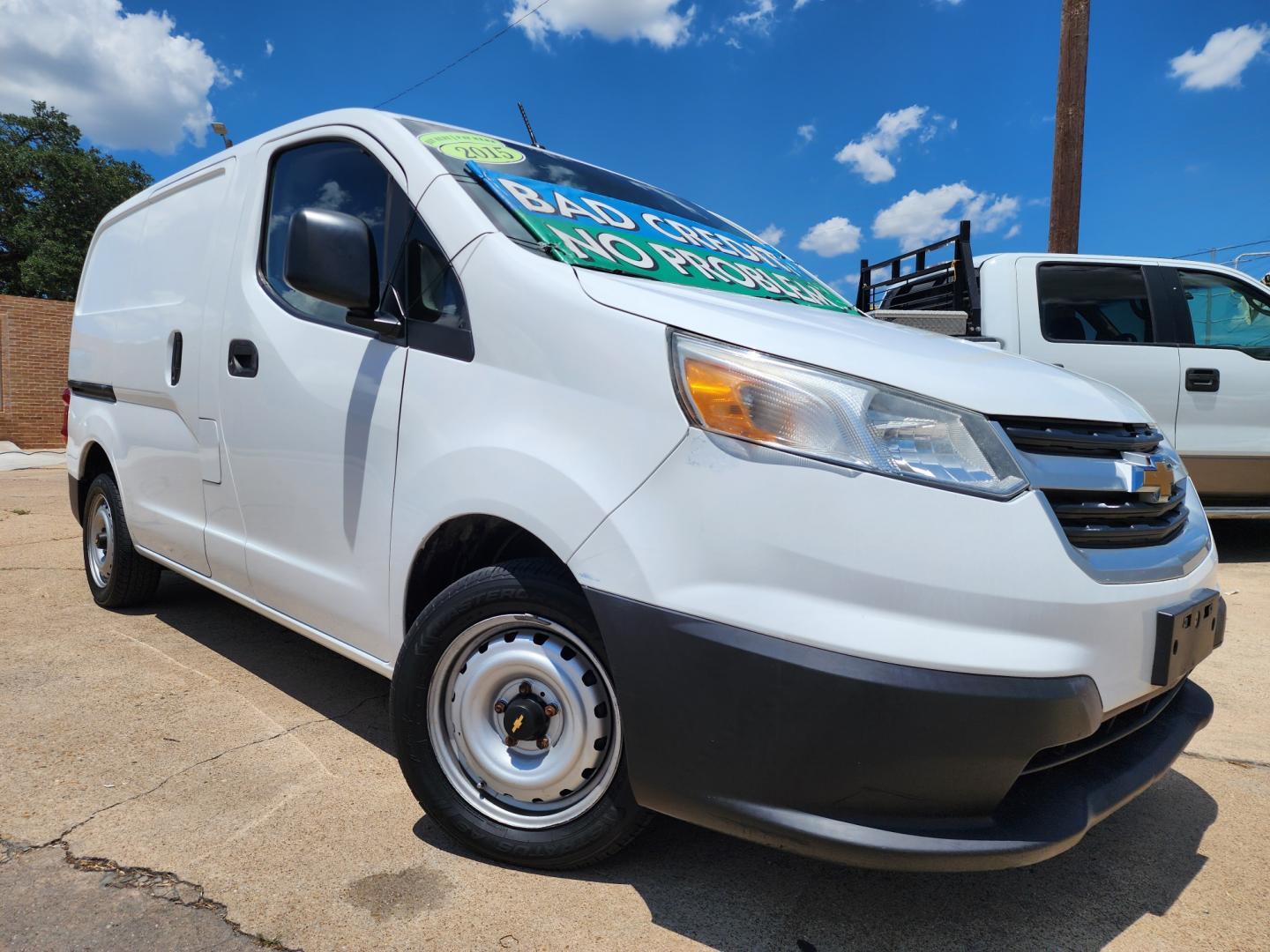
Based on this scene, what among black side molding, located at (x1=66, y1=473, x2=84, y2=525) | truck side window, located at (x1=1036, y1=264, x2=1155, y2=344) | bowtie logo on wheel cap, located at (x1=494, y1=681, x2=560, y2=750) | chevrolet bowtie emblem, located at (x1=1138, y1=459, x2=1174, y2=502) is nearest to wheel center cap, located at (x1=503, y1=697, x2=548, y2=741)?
bowtie logo on wheel cap, located at (x1=494, y1=681, x2=560, y2=750)

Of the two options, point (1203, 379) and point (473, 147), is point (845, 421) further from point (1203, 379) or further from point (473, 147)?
point (1203, 379)

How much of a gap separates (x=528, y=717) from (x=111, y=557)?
9.72 feet

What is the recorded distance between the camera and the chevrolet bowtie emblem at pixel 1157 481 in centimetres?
181

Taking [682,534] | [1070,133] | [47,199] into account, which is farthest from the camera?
[47,199]

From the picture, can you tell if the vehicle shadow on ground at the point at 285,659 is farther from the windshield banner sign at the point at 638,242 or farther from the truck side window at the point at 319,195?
the windshield banner sign at the point at 638,242

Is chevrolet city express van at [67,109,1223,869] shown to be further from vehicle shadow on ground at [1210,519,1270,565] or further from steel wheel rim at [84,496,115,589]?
vehicle shadow on ground at [1210,519,1270,565]

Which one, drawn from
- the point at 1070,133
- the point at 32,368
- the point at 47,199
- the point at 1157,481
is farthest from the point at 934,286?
the point at 47,199

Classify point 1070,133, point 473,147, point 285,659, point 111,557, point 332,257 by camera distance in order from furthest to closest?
point 1070,133 < point 111,557 < point 285,659 < point 473,147 < point 332,257

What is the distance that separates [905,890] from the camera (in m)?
1.96

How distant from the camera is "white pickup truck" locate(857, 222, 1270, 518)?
554 centimetres

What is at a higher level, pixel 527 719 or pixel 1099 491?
pixel 1099 491

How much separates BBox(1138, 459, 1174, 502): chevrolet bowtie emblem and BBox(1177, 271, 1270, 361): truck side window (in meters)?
4.52

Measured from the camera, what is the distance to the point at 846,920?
1831 mm

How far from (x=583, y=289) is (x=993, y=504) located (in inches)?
35.9
